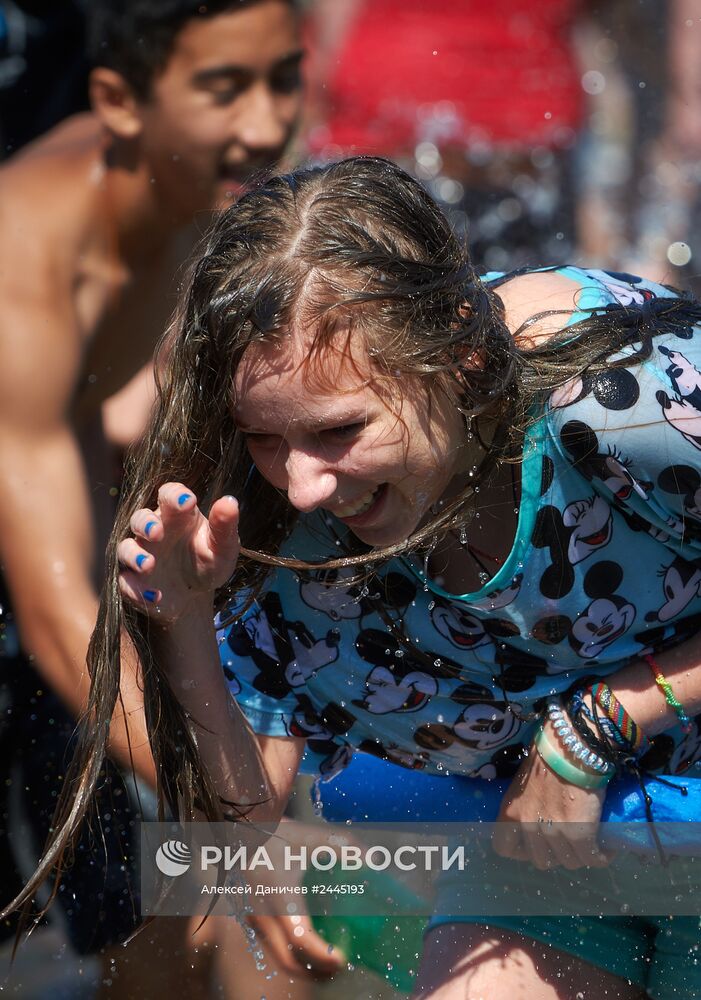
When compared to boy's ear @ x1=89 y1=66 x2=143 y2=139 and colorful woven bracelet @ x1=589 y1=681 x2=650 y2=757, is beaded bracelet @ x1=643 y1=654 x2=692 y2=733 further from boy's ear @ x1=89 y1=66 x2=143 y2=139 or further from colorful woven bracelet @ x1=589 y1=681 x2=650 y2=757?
boy's ear @ x1=89 y1=66 x2=143 y2=139

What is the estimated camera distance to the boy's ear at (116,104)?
3271 mm

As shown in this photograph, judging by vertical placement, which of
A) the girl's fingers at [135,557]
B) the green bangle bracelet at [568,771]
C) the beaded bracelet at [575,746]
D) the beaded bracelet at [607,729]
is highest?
the girl's fingers at [135,557]

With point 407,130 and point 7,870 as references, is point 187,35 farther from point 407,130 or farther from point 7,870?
point 407,130

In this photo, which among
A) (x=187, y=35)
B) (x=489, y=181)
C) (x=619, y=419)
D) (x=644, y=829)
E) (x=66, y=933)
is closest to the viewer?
(x=619, y=419)

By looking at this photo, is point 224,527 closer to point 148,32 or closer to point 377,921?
point 377,921

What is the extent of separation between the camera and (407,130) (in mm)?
5512

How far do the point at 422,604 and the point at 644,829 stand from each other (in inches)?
19.1

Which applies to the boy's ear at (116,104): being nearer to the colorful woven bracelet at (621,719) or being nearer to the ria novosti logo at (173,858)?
the ria novosti logo at (173,858)

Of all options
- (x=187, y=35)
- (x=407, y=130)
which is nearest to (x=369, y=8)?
(x=407, y=130)

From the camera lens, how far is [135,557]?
166 cm

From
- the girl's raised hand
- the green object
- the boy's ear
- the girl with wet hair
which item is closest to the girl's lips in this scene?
the girl with wet hair

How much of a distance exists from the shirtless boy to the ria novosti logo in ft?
1.36

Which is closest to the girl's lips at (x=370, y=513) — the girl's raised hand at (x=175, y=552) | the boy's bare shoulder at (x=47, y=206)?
the girl's raised hand at (x=175, y=552)

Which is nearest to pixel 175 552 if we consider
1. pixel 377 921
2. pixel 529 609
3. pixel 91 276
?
pixel 529 609
